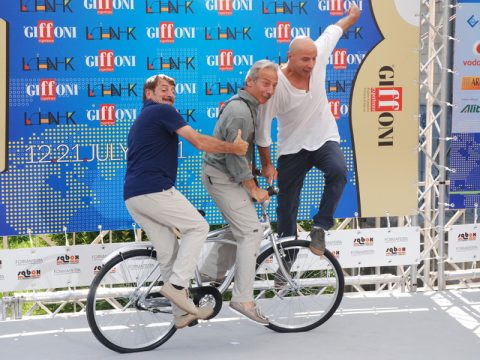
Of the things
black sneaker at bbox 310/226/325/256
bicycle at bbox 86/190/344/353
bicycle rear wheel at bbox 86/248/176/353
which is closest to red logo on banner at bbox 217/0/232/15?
bicycle at bbox 86/190/344/353

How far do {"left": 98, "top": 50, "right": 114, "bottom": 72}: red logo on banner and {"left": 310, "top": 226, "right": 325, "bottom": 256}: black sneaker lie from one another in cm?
166

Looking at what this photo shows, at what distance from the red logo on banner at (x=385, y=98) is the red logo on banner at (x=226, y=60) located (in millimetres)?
995

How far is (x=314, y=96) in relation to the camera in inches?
187

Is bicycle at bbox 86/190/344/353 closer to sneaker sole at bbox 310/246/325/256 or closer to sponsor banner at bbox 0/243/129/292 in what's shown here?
sneaker sole at bbox 310/246/325/256

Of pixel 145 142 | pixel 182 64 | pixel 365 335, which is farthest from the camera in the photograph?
pixel 182 64

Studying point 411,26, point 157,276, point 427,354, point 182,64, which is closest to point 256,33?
point 182,64

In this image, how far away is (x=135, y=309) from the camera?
4.38 m

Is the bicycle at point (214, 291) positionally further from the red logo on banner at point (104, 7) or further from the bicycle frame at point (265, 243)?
the red logo on banner at point (104, 7)

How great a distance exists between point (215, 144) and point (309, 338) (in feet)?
4.29

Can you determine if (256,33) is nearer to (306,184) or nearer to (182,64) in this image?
(182,64)

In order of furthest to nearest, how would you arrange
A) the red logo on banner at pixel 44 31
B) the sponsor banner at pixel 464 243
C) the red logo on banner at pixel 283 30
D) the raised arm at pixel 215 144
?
the sponsor banner at pixel 464 243
the red logo on banner at pixel 283 30
the red logo on banner at pixel 44 31
the raised arm at pixel 215 144

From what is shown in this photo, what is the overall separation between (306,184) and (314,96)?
0.92 meters

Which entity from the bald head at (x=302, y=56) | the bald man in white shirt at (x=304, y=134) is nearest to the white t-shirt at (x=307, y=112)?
the bald man in white shirt at (x=304, y=134)

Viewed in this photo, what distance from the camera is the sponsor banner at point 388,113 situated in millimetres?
5414
